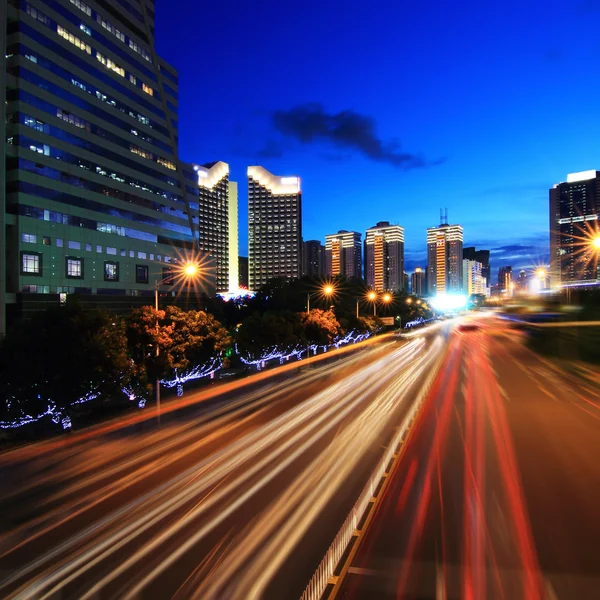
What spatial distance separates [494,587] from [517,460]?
639 cm

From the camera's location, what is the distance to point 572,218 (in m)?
119

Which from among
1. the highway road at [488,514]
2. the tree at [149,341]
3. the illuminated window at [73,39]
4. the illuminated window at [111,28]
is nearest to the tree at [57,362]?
the tree at [149,341]

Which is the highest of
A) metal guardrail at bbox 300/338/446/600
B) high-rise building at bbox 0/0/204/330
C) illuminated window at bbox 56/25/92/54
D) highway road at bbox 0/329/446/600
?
illuminated window at bbox 56/25/92/54

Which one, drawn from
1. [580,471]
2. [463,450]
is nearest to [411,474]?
[463,450]

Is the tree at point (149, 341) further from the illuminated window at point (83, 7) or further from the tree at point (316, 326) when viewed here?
the illuminated window at point (83, 7)

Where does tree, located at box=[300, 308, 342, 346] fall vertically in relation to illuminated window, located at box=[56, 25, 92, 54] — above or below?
below

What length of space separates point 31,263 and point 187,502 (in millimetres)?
51826

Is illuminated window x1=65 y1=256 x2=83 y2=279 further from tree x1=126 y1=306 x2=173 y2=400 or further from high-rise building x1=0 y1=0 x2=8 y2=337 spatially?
tree x1=126 y1=306 x2=173 y2=400

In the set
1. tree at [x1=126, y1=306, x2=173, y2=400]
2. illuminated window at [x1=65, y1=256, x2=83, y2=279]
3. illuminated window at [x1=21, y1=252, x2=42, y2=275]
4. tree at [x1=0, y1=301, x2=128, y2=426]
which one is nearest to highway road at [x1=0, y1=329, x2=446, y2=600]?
tree at [x1=0, y1=301, x2=128, y2=426]

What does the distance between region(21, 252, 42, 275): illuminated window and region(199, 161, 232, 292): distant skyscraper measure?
432ft

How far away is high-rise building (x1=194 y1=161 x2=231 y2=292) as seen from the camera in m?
188

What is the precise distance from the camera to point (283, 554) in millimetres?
7570

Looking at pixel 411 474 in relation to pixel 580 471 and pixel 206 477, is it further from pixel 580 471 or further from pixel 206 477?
pixel 206 477

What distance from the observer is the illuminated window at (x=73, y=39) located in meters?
57.0
